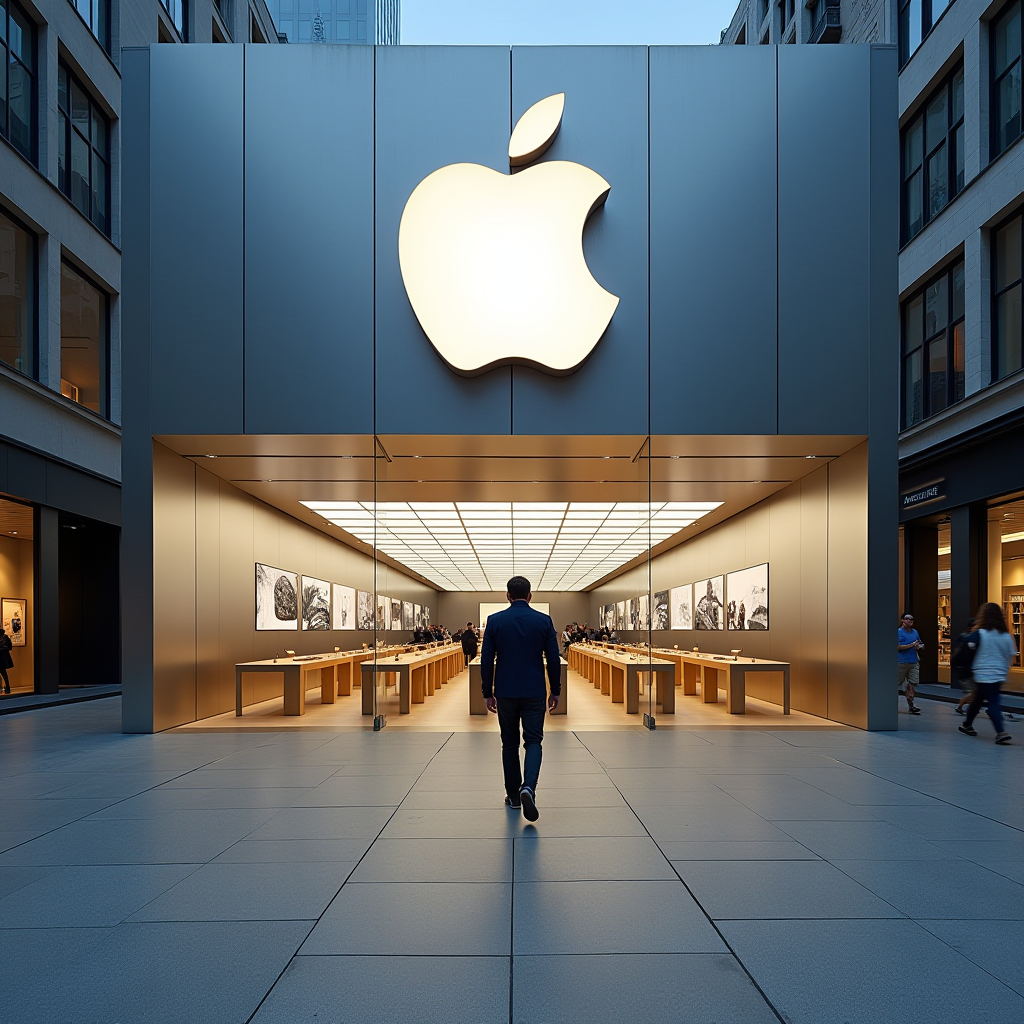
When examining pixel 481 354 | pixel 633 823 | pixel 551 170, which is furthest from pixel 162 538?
pixel 633 823

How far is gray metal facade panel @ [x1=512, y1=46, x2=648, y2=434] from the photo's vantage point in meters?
11.0

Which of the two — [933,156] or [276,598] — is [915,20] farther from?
[276,598]

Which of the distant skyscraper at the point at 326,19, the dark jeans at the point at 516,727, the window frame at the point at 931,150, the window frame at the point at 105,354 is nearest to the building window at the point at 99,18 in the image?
the window frame at the point at 105,354

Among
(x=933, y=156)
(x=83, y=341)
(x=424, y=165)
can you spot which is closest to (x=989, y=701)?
(x=424, y=165)

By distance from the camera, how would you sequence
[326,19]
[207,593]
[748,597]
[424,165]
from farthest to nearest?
[326,19] → [748,597] → [207,593] → [424,165]

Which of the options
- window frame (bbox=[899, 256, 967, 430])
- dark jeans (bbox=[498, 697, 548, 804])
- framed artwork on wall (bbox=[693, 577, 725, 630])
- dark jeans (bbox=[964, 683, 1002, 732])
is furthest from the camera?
framed artwork on wall (bbox=[693, 577, 725, 630])

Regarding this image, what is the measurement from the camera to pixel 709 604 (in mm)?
20312

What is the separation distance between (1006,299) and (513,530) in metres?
11.4

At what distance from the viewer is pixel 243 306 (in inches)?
432

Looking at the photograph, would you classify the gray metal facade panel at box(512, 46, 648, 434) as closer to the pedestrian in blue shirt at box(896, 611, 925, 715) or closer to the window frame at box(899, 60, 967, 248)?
the pedestrian in blue shirt at box(896, 611, 925, 715)

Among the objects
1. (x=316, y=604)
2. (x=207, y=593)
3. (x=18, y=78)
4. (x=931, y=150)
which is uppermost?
(x=18, y=78)

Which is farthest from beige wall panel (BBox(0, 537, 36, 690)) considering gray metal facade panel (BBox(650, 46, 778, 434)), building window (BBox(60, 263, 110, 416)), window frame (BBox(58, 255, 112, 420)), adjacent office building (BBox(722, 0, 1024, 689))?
adjacent office building (BBox(722, 0, 1024, 689))

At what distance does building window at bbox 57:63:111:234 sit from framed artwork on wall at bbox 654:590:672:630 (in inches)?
664

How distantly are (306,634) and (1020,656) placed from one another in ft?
54.6
